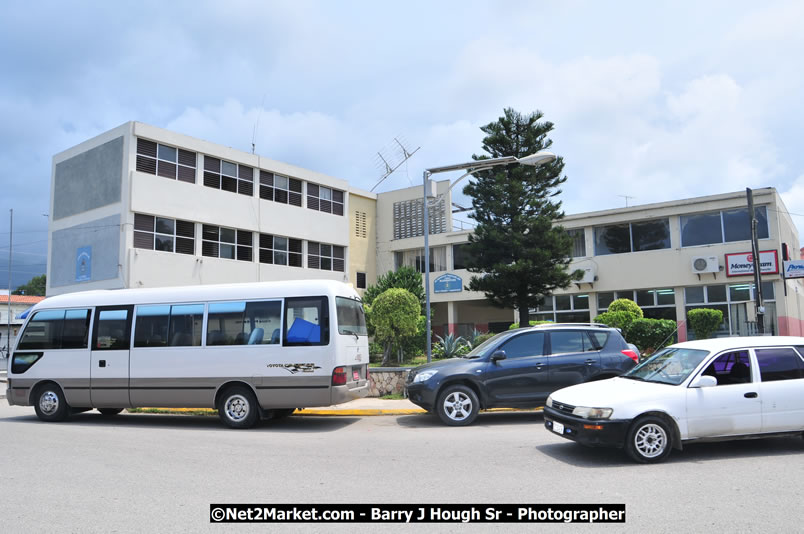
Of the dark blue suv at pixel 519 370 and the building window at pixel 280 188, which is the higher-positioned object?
the building window at pixel 280 188

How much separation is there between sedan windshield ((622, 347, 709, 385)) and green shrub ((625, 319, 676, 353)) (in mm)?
14358

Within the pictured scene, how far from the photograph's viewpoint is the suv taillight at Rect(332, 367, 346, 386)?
10609mm

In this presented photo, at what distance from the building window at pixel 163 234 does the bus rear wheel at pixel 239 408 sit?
16.1 metres

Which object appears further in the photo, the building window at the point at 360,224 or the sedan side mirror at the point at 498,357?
the building window at the point at 360,224

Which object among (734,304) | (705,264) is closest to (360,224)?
(705,264)

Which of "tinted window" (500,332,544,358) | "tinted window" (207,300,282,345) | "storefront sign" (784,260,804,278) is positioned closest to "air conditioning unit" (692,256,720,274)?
"storefront sign" (784,260,804,278)

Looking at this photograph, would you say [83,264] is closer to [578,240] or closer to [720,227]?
[578,240]

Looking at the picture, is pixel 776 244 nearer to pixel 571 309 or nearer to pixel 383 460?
pixel 571 309

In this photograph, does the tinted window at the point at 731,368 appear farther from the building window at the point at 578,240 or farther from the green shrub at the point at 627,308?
the building window at the point at 578,240

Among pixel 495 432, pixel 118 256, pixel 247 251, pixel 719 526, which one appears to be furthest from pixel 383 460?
pixel 247 251

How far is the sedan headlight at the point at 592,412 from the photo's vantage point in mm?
7215

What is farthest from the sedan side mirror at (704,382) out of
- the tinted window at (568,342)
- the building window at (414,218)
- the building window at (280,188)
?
the building window at (414,218)

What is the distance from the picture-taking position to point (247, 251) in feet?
96.9

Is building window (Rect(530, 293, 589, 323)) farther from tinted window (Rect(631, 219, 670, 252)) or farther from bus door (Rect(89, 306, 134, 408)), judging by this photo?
bus door (Rect(89, 306, 134, 408))
